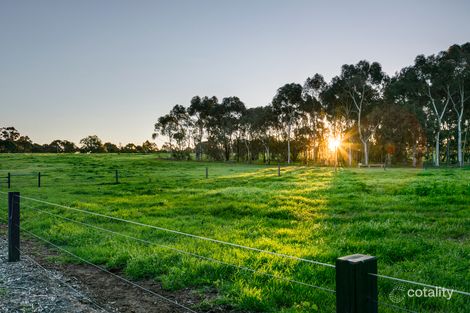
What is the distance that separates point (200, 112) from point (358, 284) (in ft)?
366

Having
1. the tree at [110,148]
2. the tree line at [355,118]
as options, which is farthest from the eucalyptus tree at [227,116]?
the tree at [110,148]

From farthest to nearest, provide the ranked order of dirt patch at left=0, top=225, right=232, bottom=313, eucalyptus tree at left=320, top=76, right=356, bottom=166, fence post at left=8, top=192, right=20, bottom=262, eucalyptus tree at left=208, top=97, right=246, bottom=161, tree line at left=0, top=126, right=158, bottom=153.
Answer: tree line at left=0, top=126, right=158, bottom=153
eucalyptus tree at left=208, top=97, right=246, bottom=161
eucalyptus tree at left=320, top=76, right=356, bottom=166
fence post at left=8, top=192, right=20, bottom=262
dirt patch at left=0, top=225, right=232, bottom=313

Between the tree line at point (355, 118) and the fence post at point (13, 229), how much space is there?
70.5 metres

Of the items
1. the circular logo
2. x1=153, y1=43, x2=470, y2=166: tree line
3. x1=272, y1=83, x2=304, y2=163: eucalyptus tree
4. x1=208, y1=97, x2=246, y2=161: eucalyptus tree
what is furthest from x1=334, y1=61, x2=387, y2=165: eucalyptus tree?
the circular logo

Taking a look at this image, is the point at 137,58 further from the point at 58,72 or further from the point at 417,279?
the point at 417,279

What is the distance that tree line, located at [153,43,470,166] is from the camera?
70.9 meters

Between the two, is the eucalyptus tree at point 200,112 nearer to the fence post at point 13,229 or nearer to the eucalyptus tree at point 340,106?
the eucalyptus tree at point 340,106

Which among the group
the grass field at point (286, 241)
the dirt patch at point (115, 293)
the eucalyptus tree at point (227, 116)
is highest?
the eucalyptus tree at point (227, 116)

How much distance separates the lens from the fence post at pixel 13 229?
30.5ft

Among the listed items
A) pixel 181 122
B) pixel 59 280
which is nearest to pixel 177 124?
pixel 181 122

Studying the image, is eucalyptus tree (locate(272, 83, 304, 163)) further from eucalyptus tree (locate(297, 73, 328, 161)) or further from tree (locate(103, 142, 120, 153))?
tree (locate(103, 142, 120, 153))

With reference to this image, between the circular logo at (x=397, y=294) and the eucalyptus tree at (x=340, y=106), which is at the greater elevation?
the eucalyptus tree at (x=340, y=106)

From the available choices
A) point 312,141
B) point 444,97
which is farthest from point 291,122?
point 444,97

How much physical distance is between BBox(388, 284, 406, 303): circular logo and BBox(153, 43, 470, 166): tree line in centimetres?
6797
